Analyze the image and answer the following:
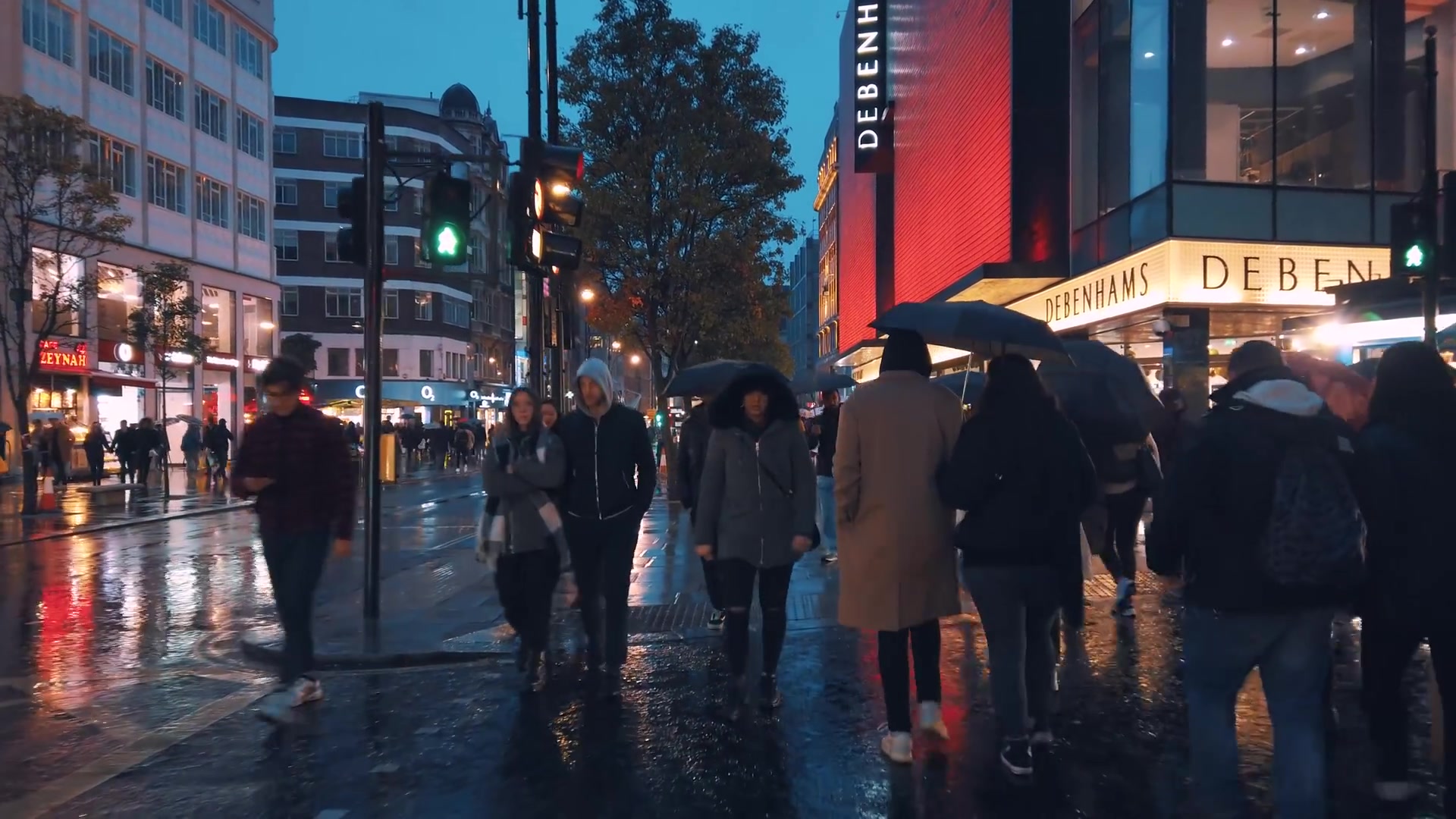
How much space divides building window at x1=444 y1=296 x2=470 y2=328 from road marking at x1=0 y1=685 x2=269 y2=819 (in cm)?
5791

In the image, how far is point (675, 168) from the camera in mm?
23172

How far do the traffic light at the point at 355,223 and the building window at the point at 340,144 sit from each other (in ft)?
179

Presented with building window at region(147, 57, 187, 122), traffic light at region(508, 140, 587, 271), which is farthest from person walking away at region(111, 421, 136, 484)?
traffic light at region(508, 140, 587, 271)

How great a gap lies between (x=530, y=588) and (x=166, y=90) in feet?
125

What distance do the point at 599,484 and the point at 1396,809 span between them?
4.10m

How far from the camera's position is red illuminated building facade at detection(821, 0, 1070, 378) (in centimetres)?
2262

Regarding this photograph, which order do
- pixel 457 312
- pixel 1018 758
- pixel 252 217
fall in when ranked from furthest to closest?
pixel 457 312, pixel 252 217, pixel 1018 758

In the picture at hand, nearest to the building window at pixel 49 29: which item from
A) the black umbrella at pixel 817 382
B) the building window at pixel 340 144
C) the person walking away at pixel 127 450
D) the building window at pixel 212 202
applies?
the building window at pixel 212 202

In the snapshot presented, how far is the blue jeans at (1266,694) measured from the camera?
3.62 meters

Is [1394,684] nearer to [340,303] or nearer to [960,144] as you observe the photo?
[960,144]

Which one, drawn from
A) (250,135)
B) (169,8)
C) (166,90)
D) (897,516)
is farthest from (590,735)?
(250,135)

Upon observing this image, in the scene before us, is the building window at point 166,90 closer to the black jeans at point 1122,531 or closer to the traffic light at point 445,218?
the traffic light at point 445,218

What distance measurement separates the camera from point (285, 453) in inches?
244

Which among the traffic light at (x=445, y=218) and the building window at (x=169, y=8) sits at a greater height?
the building window at (x=169, y=8)
